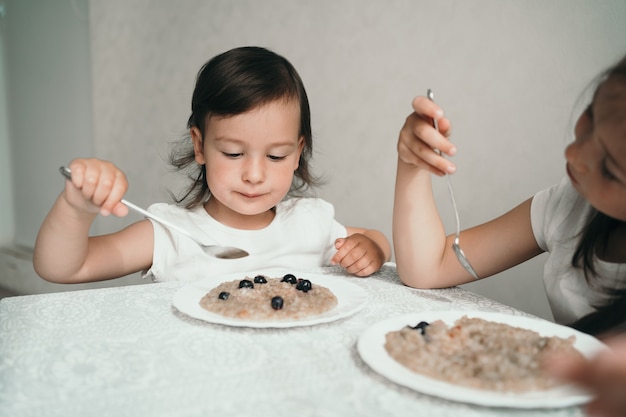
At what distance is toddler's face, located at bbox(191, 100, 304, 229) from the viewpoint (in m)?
1.21

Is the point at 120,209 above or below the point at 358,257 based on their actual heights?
above

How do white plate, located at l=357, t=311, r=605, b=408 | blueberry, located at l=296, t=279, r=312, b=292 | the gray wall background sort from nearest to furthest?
white plate, located at l=357, t=311, r=605, b=408 → blueberry, located at l=296, t=279, r=312, b=292 → the gray wall background

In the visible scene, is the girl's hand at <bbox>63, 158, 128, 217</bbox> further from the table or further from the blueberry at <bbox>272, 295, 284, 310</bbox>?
the blueberry at <bbox>272, 295, 284, 310</bbox>

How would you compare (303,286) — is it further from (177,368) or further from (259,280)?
(177,368)

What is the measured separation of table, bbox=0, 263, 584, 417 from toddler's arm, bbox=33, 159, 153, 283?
0.63ft

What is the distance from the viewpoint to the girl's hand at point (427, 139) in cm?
89


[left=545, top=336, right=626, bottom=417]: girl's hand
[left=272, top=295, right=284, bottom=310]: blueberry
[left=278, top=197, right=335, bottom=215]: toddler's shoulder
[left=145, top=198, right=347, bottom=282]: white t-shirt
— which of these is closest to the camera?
[left=545, top=336, right=626, bottom=417]: girl's hand

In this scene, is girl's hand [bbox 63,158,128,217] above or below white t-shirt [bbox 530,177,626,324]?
above

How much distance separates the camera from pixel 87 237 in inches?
44.6

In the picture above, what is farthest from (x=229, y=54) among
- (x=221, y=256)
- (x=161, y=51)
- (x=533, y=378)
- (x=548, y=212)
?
(x=161, y=51)

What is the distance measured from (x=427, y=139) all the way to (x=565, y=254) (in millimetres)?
371

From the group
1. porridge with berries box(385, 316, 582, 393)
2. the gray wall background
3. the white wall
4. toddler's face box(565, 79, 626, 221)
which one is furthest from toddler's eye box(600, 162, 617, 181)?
the white wall

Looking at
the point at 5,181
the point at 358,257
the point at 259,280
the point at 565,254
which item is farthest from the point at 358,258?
the point at 5,181

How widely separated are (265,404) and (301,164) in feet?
3.61
